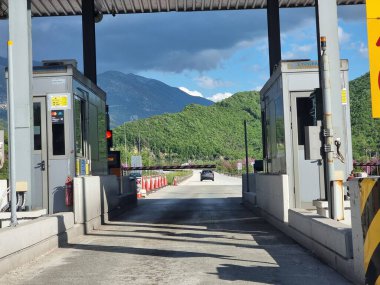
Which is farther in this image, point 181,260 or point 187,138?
point 187,138

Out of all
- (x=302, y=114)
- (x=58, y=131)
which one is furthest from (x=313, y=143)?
(x=58, y=131)

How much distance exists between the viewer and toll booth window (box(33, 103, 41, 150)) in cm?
1329

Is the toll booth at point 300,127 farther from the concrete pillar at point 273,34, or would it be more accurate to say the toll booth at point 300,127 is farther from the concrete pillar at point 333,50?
the concrete pillar at point 273,34

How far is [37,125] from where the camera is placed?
525 inches

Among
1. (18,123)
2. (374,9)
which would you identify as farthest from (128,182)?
(374,9)

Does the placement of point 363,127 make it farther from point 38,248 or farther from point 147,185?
point 38,248

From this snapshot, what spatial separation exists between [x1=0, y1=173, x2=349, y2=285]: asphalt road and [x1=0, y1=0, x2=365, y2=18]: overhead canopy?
31.7 ft

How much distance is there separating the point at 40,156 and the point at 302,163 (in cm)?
598

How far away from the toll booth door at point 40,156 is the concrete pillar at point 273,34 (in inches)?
307

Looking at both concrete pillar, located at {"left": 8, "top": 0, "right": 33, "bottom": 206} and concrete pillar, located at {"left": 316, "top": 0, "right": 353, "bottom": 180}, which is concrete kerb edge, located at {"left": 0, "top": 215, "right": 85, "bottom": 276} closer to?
concrete pillar, located at {"left": 8, "top": 0, "right": 33, "bottom": 206}

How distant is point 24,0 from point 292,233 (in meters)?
7.38

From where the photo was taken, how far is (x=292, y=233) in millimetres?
11172

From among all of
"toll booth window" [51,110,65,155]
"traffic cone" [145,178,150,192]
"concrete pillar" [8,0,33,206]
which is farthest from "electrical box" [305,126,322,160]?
"traffic cone" [145,178,150,192]

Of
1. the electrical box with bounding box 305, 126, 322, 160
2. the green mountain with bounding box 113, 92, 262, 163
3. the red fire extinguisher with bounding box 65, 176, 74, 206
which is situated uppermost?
the green mountain with bounding box 113, 92, 262, 163
